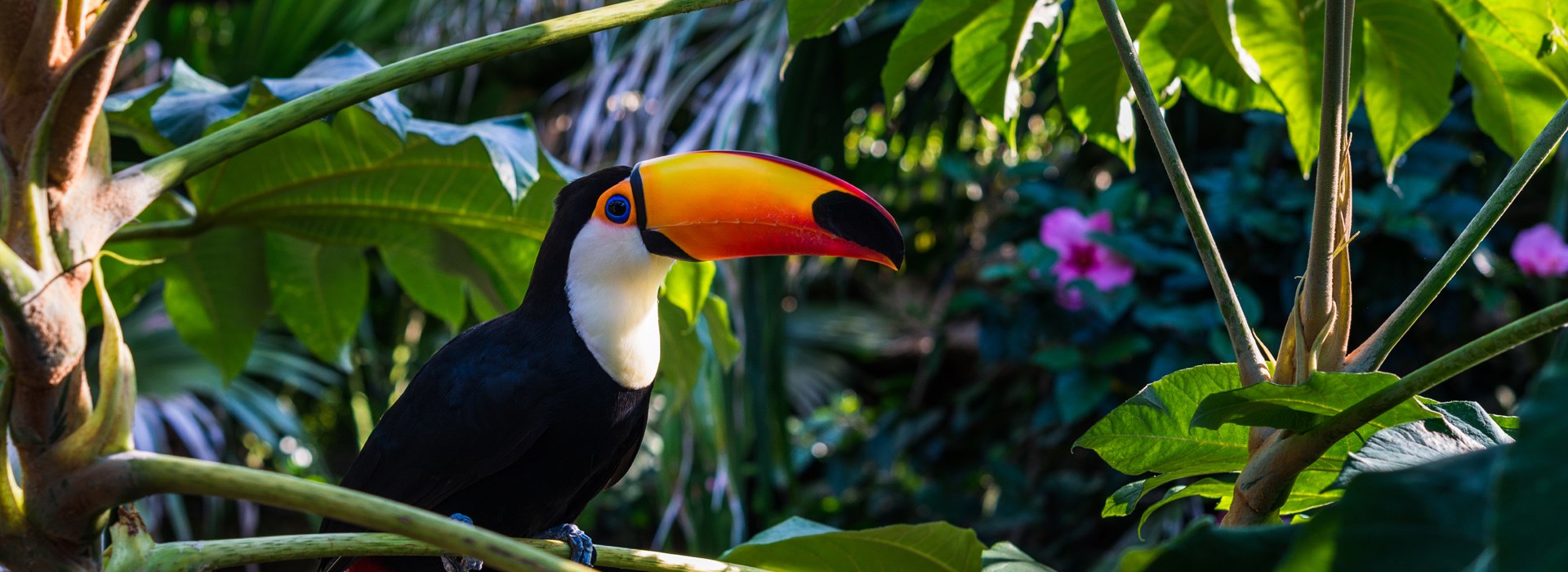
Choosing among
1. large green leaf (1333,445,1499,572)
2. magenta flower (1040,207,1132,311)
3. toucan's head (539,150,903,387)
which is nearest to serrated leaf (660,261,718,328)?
toucan's head (539,150,903,387)

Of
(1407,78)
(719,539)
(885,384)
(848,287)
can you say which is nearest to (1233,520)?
(1407,78)

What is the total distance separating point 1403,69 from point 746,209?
643mm

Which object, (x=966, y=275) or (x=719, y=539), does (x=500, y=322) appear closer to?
(x=719, y=539)

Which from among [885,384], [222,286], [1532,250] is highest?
[222,286]

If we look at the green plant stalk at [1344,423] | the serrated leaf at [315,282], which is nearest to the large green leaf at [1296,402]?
the green plant stalk at [1344,423]

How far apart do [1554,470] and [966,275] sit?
3.07 metres

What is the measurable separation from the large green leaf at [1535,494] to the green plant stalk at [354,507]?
32 cm

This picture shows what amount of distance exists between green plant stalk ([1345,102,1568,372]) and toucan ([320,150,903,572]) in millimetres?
418

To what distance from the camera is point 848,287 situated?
418 cm

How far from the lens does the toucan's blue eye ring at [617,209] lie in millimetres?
1036

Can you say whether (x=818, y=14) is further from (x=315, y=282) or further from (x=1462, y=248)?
(x=315, y=282)

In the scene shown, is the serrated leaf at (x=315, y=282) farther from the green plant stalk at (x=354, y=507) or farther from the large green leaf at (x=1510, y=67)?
the large green leaf at (x=1510, y=67)

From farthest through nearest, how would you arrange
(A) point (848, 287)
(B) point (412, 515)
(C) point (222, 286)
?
1. (A) point (848, 287)
2. (C) point (222, 286)
3. (B) point (412, 515)

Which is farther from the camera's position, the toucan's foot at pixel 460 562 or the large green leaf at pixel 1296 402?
the toucan's foot at pixel 460 562
